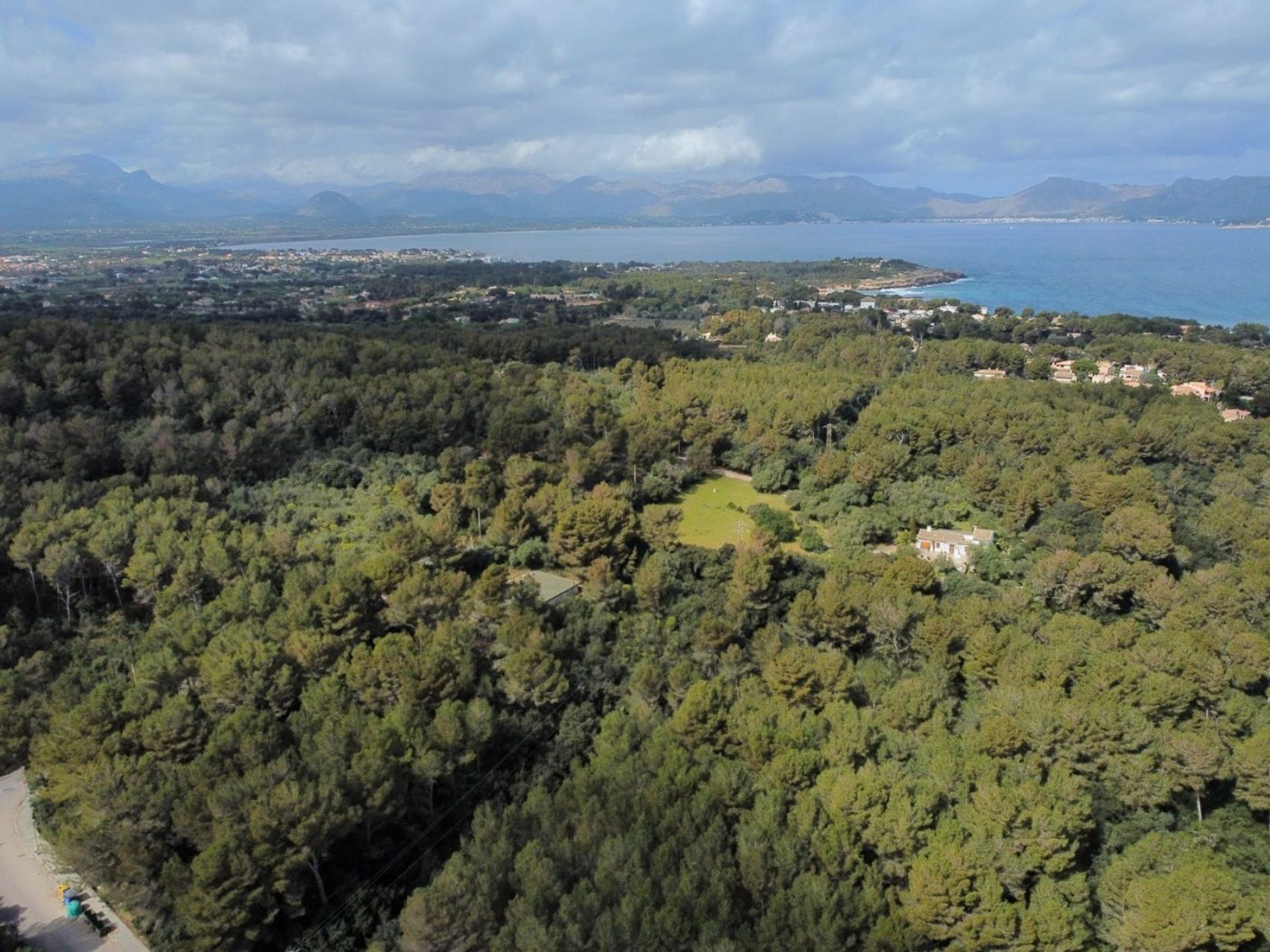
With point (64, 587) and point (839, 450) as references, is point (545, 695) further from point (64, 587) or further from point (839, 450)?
point (839, 450)

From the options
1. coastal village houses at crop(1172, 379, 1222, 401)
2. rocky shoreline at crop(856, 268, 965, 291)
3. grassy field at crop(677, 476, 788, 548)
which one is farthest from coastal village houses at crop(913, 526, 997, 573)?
rocky shoreline at crop(856, 268, 965, 291)

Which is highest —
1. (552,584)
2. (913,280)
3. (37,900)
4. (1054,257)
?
(1054,257)

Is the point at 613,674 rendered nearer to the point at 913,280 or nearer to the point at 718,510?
the point at 718,510

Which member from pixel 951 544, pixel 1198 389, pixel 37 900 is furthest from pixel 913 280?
pixel 37 900

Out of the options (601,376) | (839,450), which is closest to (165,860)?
(839,450)

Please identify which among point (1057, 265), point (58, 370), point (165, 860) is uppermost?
point (1057, 265)

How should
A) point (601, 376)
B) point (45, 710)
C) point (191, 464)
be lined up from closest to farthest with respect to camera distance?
1. point (45, 710)
2. point (191, 464)
3. point (601, 376)

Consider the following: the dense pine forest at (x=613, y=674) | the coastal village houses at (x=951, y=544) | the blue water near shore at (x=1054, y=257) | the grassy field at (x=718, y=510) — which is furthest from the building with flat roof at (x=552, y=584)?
the blue water near shore at (x=1054, y=257)
